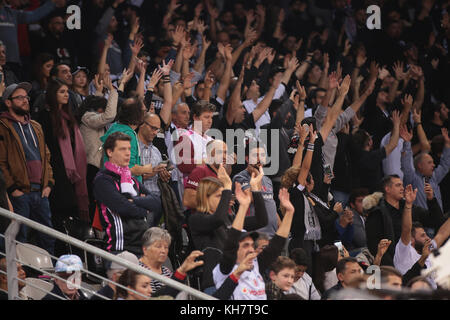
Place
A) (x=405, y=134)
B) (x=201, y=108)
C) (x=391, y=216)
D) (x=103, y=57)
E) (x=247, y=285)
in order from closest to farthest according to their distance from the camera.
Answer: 1. (x=247, y=285)
2. (x=201, y=108)
3. (x=391, y=216)
4. (x=103, y=57)
5. (x=405, y=134)

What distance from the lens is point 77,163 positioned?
26.5 ft

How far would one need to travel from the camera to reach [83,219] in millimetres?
7984

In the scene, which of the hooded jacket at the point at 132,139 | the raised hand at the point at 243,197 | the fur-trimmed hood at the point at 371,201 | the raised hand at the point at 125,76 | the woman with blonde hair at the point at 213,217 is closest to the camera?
the raised hand at the point at 243,197

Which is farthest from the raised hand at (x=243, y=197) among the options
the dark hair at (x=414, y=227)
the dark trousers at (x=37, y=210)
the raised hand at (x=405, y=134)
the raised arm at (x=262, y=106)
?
the raised hand at (x=405, y=134)

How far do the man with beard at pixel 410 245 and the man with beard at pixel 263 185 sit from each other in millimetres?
1389

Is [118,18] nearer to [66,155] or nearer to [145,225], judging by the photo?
[66,155]

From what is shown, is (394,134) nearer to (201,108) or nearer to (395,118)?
(395,118)

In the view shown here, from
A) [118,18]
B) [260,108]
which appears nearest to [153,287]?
[260,108]

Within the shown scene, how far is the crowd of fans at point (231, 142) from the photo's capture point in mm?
6945

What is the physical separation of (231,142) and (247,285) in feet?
8.96

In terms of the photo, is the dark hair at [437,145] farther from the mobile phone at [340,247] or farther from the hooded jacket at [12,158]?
the hooded jacket at [12,158]

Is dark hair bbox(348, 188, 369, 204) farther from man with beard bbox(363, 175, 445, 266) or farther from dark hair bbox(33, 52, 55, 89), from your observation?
dark hair bbox(33, 52, 55, 89)

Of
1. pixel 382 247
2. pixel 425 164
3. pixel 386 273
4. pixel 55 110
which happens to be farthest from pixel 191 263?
pixel 425 164

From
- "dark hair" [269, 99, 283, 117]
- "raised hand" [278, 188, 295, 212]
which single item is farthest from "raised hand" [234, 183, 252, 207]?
"dark hair" [269, 99, 283, 117]
